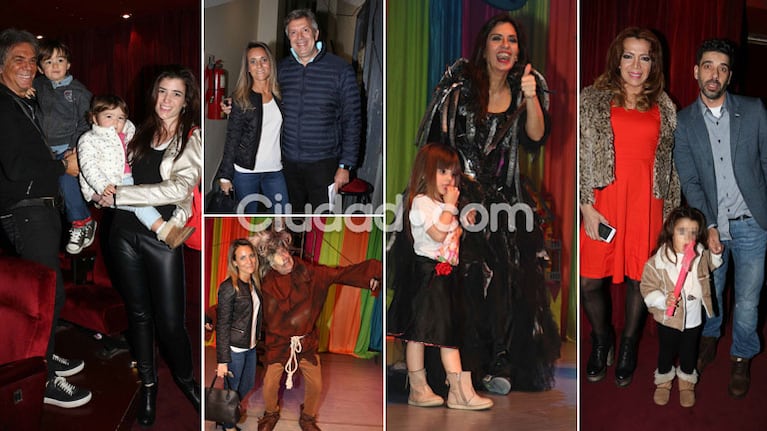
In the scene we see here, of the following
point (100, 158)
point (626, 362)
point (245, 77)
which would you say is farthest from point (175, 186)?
point (626, 362)

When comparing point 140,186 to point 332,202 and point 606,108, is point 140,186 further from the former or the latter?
point 606,108

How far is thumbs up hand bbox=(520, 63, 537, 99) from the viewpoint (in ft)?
10.5

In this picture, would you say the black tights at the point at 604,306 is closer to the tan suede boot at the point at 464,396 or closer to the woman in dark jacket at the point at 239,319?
the tan suede boot at the point at 464,396

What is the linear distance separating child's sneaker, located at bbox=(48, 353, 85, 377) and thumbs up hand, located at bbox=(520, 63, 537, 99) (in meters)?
2.16

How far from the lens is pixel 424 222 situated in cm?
318

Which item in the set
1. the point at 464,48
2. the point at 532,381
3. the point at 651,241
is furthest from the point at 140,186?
the point at 651,241

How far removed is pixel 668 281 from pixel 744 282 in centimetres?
34

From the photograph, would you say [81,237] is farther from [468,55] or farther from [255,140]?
[468,55]

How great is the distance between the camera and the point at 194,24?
3035 millimetres

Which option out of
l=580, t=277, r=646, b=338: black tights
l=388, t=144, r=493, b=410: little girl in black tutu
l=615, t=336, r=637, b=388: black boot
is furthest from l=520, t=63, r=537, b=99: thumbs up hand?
l=615, t=336, r=637, b=388: black boot

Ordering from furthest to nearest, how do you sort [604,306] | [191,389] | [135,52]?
[604,306] < [191,389] < [135,52]

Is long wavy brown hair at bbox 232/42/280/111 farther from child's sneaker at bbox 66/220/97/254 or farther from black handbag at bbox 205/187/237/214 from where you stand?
child's sneaker at bbox 66/220/97/254

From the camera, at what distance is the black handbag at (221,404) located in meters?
3.12
